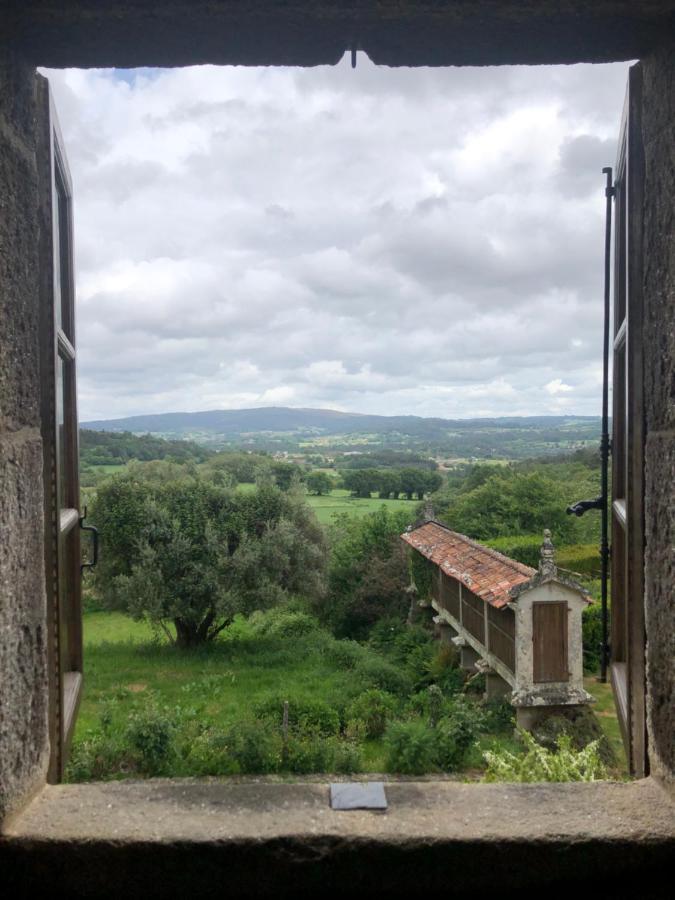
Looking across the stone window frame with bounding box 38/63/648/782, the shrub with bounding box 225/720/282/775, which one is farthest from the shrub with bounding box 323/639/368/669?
the stone window frame with bounding box 38/63/648/782

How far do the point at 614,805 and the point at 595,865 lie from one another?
0.13m

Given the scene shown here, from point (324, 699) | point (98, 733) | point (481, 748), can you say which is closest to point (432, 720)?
point (481, 748)

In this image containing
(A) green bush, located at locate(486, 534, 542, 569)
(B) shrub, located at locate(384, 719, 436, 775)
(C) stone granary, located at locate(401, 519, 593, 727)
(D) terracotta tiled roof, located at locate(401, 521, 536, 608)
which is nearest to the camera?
(B) shrub, located at locate(384, 719, 436, 775)

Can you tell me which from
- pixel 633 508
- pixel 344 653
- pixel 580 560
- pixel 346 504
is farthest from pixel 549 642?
pixel 346 504

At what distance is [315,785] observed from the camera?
1447mm

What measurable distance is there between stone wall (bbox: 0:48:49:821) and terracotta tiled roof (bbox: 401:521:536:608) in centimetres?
935

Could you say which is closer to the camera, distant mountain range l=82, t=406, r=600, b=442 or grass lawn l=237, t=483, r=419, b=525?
grass lawn l=237, t=483, r=419, b=525

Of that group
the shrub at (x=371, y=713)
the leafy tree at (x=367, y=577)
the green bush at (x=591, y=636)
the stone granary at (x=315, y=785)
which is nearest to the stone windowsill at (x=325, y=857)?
the stone granary at (x=315, y=785)

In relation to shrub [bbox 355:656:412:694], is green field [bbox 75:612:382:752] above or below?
below

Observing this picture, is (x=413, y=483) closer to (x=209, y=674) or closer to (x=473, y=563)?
(x=209, y=674)

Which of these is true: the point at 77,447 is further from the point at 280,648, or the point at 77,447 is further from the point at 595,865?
the point at 280,648

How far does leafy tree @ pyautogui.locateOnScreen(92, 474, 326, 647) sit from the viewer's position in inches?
660

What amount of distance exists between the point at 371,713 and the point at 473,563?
3392 mm

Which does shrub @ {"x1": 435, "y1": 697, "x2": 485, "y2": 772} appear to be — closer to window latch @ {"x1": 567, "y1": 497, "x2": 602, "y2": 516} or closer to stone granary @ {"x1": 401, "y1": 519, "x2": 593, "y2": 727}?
stone granary @ {"x1": 401, "y1": 519, "x2": 593, "y2": 727}
